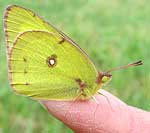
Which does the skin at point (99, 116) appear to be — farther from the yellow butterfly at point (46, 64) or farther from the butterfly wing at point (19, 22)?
the butterfly wing at point (19, 22)

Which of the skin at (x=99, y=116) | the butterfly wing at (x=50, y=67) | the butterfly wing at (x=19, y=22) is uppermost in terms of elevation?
the butterfly wing at (x=19, y=22)

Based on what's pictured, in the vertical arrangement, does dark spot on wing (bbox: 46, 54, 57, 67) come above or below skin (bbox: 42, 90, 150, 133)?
above

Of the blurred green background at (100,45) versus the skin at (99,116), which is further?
the blurred green background at (100,45)

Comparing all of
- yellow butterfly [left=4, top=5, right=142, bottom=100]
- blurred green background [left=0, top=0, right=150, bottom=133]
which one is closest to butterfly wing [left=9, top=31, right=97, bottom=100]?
yellow butterfly [left=4, top=5, right=142, bottom=100]

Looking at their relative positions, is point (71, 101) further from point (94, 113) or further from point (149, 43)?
point (149, 43)

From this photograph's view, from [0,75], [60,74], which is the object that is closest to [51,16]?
[0,75]

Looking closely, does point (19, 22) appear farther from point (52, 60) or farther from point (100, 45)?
point (100, 45)

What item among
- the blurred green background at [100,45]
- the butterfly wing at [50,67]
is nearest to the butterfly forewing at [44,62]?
the butterfly wing at [50,67]

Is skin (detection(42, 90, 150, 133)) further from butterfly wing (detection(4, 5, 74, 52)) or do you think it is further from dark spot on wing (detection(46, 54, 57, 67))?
butterfly wing (detection(4, 5, 74, 52))

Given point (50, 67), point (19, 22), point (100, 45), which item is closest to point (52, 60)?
point (50, 67)
